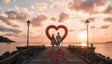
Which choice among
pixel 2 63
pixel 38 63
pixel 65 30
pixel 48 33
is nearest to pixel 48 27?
pixel 48 33

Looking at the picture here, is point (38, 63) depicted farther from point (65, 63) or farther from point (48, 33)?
point (48, 33)

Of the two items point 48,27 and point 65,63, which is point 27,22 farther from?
point 65,63

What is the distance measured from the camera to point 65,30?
3659cm

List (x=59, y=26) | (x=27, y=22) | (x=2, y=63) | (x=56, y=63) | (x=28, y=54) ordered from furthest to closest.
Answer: (x=59, y=26), (x=27, y=22), (x=28, y=54), (x=56, y=63), (x=2, y=63)

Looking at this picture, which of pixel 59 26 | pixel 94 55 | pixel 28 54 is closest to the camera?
pixel 94 55

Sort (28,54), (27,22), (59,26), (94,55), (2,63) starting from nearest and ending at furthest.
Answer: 1. (2,63)
2. (94,55)
3. (28,54)
4. (27,22)
5. (59,26)

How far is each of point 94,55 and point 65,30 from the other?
2513 cm

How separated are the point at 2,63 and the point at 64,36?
28.4 meters

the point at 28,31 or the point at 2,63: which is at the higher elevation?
the point at 28,31

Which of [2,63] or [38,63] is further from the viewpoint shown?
[38,63]

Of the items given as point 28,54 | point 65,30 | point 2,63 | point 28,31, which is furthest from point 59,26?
point 2,63

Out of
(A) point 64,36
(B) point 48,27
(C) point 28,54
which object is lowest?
(C) point 28,54

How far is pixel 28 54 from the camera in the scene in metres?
22.6

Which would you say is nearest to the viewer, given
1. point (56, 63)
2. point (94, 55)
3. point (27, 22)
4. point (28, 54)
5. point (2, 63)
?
point (2, 63)
